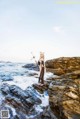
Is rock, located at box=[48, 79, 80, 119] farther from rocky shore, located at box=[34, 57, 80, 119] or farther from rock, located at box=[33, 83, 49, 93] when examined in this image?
rock, located at box=[33, 83, 49, 93]

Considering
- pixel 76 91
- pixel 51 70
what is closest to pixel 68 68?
Answer: pixel 51 70

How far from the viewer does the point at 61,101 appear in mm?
10102

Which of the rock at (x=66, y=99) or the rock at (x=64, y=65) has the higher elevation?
the rock at (x=64, y=65)

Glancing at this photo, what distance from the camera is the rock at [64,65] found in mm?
22517

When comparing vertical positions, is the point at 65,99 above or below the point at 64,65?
below

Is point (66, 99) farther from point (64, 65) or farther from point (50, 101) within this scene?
point (64, 65)

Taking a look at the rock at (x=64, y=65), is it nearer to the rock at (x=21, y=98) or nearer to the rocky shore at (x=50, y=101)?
the rocky shore at (x=50, y=101)

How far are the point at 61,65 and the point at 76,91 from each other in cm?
1305

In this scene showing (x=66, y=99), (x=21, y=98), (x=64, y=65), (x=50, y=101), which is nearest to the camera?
(x=66, y=99)

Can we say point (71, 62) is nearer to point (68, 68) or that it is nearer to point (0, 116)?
point (68, 68)

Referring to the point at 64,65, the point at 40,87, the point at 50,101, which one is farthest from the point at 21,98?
the point at 64,65

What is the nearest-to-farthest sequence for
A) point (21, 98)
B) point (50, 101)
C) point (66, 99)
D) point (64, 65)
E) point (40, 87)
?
point (66, 99), point (50, 101), point (21, 98), point (40, 87), point (64, 65)

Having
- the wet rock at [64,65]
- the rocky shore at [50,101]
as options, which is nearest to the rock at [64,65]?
the wet rock at [64,65]

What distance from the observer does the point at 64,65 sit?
76.1 feet
